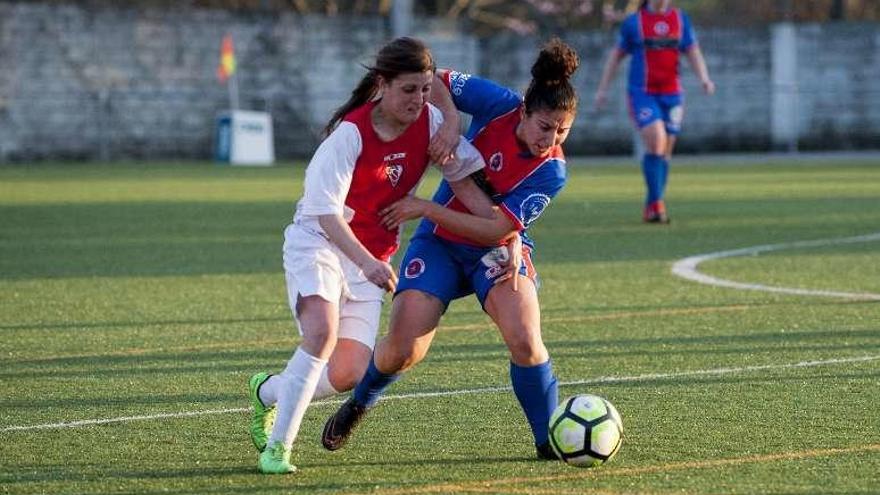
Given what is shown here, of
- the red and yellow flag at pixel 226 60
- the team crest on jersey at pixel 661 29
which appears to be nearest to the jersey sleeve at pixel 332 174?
the team crest on jersey at pixel 661 29

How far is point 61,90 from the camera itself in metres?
31.6

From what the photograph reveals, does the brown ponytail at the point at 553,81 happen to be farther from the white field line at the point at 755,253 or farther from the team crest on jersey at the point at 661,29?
the team crest on jersey at the point at 661,29

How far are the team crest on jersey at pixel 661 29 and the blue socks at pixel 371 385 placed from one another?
10285 millimetres

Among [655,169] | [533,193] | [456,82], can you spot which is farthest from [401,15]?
[533,193]

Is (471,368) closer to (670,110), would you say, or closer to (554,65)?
(554,65)

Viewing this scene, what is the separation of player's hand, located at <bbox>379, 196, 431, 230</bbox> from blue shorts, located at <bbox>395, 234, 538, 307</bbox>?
0.97 ft

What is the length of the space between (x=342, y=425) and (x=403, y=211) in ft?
2.65

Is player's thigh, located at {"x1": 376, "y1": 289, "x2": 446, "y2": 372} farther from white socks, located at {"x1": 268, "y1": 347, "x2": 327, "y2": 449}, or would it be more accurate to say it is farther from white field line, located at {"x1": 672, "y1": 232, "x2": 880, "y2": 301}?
white field line, located at {"x1": 672, "y1": 232, "x2": 880, "y2": 301}

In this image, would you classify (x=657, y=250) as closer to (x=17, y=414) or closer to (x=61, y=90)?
(x=17, y=414)

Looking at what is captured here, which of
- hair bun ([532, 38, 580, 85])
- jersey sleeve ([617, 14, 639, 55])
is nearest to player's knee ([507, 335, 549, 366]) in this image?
hair bun ([532, 38, 580, 85])

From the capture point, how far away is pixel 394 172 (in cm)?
585

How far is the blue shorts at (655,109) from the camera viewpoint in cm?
→ 1568

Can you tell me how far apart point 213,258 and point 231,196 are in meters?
7.99

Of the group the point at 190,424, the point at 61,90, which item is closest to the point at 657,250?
the point at 190,424
